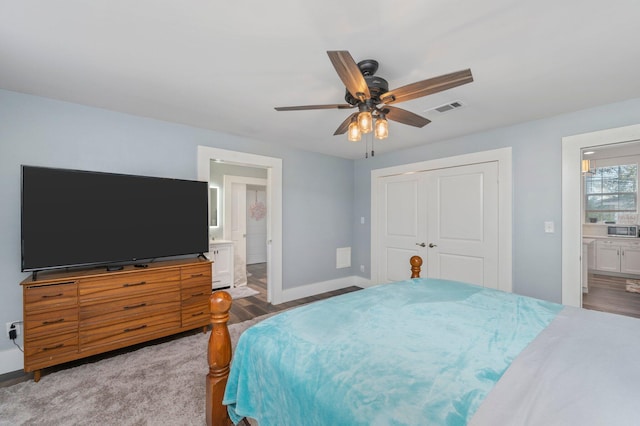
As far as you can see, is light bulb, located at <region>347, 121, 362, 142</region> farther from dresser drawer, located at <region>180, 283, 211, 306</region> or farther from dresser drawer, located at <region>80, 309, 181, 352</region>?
dresser drawer, located at <region>80, 309, 181, 352</region>

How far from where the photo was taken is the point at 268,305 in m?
3.93

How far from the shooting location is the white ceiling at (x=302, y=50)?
1.41 meters

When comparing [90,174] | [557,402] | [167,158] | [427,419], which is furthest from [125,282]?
[557,402]

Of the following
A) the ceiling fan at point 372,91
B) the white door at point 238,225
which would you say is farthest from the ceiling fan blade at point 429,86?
the white door at point 238,225

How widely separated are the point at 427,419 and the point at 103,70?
9.14ft

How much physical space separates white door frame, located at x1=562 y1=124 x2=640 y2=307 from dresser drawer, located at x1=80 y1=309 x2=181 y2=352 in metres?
3.98

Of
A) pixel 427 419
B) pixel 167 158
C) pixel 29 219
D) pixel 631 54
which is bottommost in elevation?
pixel 427 419

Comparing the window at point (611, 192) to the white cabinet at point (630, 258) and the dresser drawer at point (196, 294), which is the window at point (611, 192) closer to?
the white cabinet at point (630, 258)

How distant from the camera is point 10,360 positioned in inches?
91.4

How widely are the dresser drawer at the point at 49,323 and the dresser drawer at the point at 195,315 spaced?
0.85 metres

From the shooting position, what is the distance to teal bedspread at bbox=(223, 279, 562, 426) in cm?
89

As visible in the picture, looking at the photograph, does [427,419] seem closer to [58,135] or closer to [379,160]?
[58,135]

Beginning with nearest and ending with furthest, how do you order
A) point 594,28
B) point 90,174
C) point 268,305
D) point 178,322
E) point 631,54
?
1. point 594,28
2. point 631,54
3. point 90,174
4. point 178,322
5. point 268,305

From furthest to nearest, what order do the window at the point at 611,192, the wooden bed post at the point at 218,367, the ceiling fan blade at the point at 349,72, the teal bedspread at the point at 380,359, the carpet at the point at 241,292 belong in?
1. the window at the point at 611,192
2. the carpet at the point at 241,292
3. the wooden bed post at the point at 218,367
4. the ceiling fan blade at the point at 349,72
5. the teal bedspread at the point at 380,359
